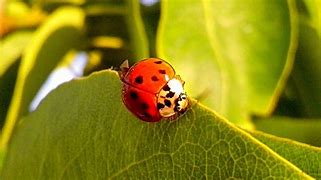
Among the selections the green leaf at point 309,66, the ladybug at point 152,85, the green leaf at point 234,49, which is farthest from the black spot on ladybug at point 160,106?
the green leaf at point 309,66

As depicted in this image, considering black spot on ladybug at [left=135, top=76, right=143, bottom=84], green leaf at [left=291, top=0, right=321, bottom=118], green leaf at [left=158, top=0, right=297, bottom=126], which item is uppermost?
black spot on ladybug at [left=135, top=76, right=143, bottom=84]

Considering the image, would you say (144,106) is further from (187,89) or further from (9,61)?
(9,61)

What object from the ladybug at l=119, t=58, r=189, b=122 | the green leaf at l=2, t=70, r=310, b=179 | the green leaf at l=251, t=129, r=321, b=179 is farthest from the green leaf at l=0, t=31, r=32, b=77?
the green leaf at l=251, t=129, r=321, b=179

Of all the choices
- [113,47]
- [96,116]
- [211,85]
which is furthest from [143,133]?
[113,47]

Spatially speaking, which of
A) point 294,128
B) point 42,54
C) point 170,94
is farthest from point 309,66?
point 170,94

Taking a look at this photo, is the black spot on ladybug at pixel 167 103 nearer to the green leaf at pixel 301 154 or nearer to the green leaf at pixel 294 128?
the green leaf at pixel 301 154

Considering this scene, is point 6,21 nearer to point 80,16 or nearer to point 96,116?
point 80,16

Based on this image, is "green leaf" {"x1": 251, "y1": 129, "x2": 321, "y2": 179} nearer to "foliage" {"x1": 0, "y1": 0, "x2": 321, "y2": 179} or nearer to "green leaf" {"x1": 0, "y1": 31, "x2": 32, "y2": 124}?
"foliage" {"x1": 0, "y1": 0, "x2": 321, "y2": 179}
